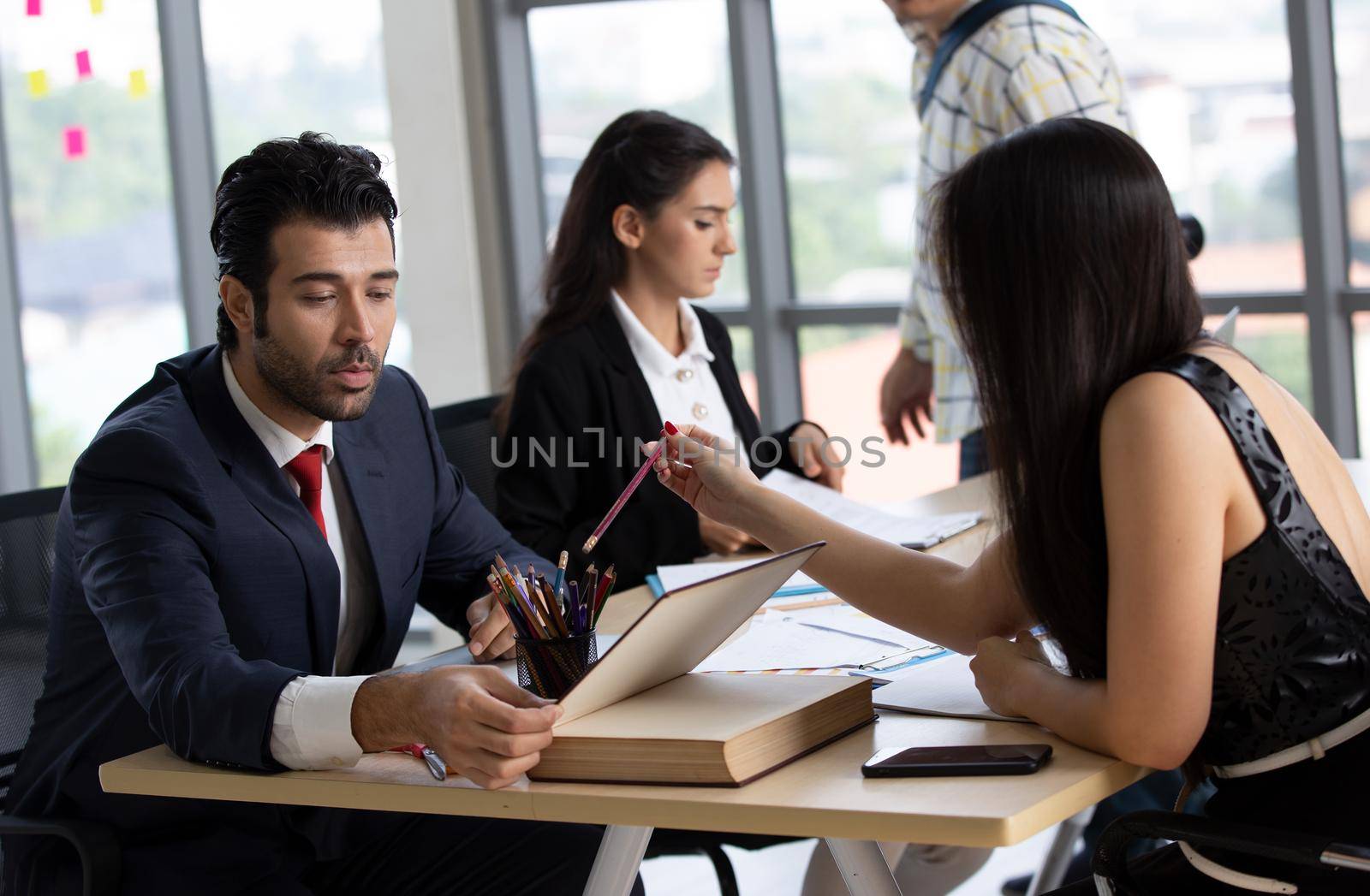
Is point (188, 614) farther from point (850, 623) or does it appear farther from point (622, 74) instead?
point (622, 74)

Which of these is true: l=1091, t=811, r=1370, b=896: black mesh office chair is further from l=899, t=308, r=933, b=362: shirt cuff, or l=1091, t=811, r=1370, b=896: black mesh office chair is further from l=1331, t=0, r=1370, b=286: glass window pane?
l=1331, t=0, r=1370, b=286: glass window pane

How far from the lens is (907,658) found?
1.63 m

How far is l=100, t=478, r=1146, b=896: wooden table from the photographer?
1143 millimetres

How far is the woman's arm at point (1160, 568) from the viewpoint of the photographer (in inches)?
48.4

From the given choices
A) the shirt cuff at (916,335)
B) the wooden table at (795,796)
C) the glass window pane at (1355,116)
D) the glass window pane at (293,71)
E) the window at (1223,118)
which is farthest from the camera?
the glass window pane at (293,71)

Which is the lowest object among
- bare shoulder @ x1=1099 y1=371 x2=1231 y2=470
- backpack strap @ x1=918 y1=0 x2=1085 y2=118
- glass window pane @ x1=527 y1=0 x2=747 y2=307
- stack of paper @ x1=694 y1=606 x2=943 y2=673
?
stack of paper @ x1=694 y1=606 x2=943 y2=673

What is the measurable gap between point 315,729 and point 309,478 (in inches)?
19.0

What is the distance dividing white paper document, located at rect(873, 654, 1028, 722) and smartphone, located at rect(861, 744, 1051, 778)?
13 cm

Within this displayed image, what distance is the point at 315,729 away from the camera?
1372 millimetres

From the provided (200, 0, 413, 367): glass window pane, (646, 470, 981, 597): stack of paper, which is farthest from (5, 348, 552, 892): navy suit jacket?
(200, 0, 413, 367): glass window pane

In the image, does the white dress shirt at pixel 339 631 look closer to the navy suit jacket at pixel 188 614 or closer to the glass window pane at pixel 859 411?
the navy suit jacket at pixel 188 614

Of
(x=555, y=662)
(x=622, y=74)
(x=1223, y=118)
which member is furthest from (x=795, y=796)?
(x=622, y=74)

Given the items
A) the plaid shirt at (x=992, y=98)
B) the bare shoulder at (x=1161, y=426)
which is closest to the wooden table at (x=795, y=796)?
the bare shoulder at (x=1161, y=426)

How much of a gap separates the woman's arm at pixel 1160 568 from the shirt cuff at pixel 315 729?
65 cm
